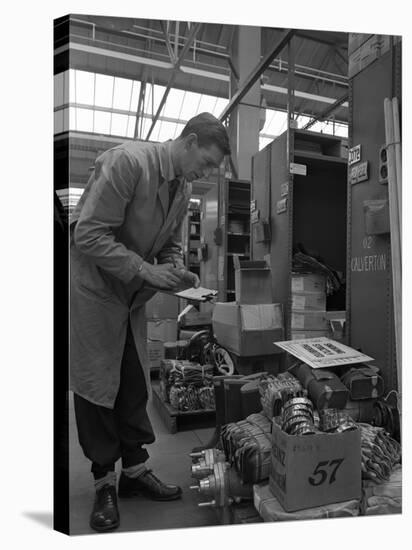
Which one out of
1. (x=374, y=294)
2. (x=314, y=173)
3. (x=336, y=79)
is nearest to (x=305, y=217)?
(x=314, y=173)

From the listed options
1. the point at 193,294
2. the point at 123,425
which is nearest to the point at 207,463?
the point at 123,425

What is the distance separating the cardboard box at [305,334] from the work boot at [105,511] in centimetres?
154

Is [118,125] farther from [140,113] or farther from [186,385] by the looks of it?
[186,385]

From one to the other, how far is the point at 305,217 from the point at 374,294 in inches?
65.7

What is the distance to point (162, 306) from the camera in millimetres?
1878

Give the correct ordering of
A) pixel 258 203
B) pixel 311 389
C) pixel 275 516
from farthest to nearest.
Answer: pixel 258 203, pixel 311 389, pixel 275 516

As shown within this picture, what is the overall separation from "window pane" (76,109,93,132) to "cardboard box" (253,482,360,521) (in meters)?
1.60

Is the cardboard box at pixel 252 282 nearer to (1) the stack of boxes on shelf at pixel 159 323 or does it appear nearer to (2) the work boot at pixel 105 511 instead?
(1) the stack of boxes on shelf at pixel 159 323

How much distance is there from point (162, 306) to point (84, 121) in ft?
2.73

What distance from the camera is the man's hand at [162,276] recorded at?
1.69 metres

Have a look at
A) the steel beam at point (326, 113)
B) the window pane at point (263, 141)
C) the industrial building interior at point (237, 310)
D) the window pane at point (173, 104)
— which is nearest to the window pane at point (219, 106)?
the industrial building interior at point (237, 310)

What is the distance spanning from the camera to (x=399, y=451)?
6.14ft

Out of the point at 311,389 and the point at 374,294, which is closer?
the point at 311,389

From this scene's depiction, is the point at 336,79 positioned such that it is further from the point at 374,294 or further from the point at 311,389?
the point at 311,389
